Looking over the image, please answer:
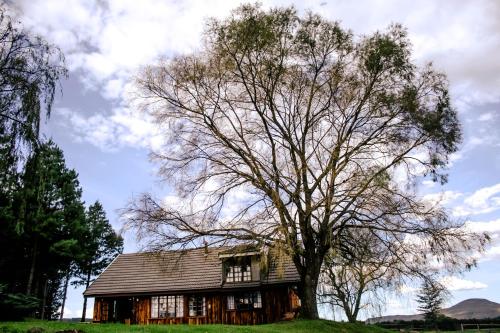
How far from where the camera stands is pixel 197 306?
2880cm

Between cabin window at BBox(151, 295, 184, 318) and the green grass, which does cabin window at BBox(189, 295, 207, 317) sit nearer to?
cabin window at BBox(151, 295, 184, 318)

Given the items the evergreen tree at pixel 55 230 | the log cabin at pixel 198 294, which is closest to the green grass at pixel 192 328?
the log cabin at pixel 198 294

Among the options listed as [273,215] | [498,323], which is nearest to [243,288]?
[273,215]

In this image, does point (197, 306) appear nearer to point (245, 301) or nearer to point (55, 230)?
point (245, 301)

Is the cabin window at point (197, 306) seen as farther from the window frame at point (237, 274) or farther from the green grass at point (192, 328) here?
the green grass at point (192, 328)

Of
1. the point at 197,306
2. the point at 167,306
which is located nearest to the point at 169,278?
the point at 167,306

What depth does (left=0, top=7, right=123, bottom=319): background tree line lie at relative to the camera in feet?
42.2

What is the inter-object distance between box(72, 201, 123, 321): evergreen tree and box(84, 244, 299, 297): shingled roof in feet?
37.8

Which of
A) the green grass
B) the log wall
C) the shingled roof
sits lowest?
the green grass

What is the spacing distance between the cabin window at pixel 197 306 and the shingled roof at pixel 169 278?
97 centimetres

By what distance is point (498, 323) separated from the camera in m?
46.9

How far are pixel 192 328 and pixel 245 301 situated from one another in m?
13.1

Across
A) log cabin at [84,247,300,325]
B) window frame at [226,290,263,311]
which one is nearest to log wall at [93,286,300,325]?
log cabin at [84,247,300,325]

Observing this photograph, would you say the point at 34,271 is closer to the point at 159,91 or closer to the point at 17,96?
the point at 159,91
